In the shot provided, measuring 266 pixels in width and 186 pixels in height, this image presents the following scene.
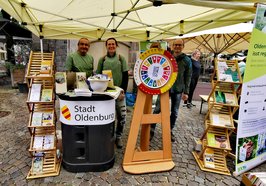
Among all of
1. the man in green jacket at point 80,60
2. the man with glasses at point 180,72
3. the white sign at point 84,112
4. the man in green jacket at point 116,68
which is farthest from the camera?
the man with glasses at point 180,72

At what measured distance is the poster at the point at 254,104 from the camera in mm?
1943

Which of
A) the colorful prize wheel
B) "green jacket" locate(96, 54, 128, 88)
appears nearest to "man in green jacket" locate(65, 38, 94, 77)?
"green jacket" locate(96, 54, 128, 88)

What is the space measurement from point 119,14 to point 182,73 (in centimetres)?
146

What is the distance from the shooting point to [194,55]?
6.38m

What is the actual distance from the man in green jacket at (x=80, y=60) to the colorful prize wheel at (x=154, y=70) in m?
0.91

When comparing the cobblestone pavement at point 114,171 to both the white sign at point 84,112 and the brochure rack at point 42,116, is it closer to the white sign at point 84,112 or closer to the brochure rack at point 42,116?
the brochure rack at point 42,116

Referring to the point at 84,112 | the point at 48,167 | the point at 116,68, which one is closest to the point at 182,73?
the point at 116,68

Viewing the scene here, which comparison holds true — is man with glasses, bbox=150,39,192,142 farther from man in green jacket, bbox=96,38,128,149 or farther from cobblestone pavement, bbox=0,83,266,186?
cobblestone pavement, bbox=0,83,266,186

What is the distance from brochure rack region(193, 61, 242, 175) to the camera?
284cm

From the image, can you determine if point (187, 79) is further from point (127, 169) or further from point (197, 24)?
point (127, 169)

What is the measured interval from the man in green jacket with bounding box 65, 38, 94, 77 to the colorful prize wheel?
0.91 metres

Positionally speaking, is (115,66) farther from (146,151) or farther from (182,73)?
(146,151)

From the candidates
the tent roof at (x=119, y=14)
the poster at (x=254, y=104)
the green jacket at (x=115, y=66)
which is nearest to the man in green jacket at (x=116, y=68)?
the green jacket at (x=115, y=66)

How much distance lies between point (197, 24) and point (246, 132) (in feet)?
6.33
